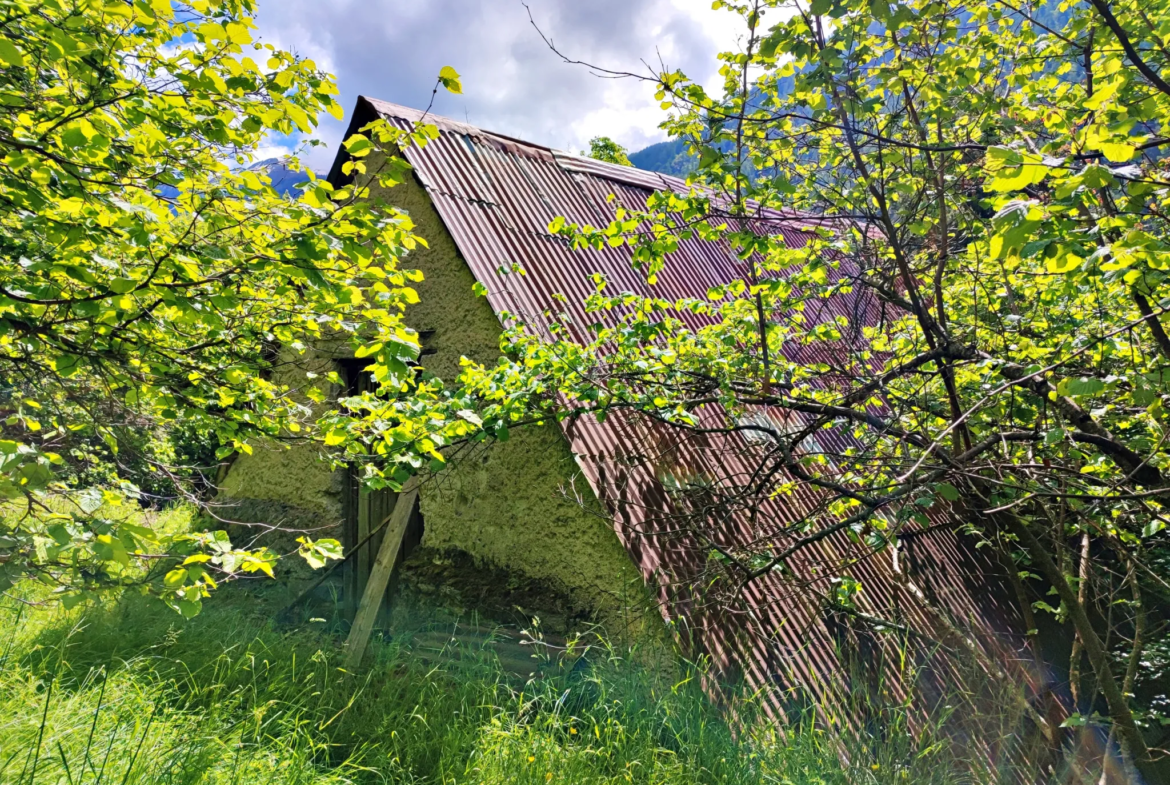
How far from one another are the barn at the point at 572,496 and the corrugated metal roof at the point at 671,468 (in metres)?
0.02

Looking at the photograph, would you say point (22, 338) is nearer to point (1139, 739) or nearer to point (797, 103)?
point (797, 103)

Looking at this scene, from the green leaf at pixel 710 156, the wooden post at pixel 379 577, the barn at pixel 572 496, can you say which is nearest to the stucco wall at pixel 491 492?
the barn at pixel 572 496

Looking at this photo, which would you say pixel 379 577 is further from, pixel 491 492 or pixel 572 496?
pixel 572 496

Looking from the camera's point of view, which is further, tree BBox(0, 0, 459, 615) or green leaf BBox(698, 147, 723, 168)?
green leaf BBox(698, 147, 723, 168)

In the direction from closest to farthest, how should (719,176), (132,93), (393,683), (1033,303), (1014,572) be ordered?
1. (132,93)
2. (719,176)
3. (1014,572)
4. (393,683)
5. (1033,303)

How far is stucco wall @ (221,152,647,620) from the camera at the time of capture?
4.20 meters

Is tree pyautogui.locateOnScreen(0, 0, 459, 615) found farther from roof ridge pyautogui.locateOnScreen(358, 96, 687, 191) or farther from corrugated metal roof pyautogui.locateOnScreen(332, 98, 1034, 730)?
roof ridge pyautogui.locateOnScreen(358, 96, 687, 191)

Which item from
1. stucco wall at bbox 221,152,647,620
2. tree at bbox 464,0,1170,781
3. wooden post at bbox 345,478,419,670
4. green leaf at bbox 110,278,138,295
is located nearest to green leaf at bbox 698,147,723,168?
tree at bbox 464,0,1170,781

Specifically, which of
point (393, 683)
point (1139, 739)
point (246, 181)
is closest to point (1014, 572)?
point (1139, 739)

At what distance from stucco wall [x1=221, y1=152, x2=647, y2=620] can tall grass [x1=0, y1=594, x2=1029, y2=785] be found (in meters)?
0.60

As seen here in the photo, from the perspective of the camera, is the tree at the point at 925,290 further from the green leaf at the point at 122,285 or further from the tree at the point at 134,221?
the green leaf at the point at 122,285

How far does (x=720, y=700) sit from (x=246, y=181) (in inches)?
130

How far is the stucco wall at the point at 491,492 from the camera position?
165 inches

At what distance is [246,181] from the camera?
2.45m
